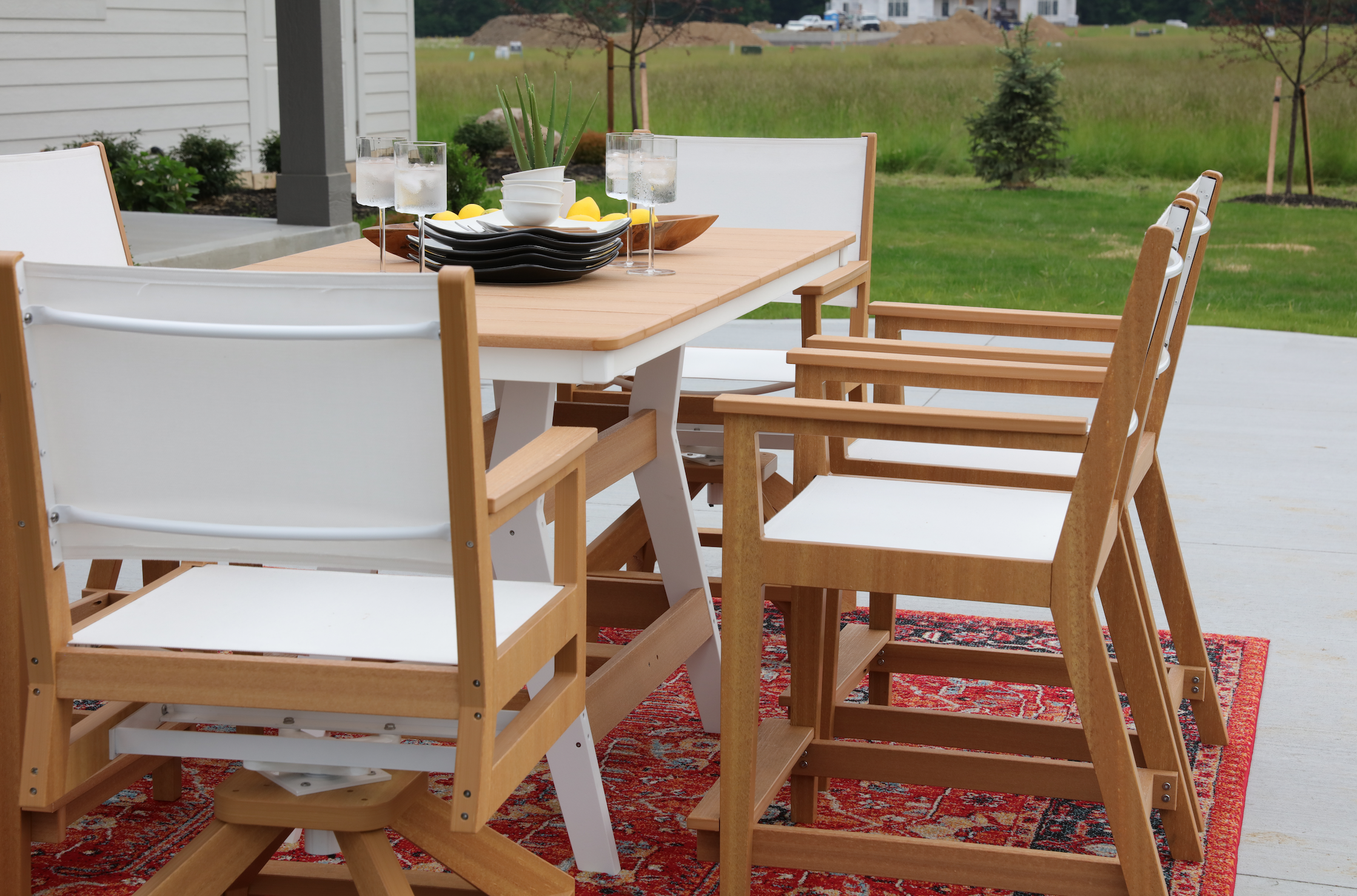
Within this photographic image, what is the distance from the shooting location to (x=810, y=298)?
8.64ft

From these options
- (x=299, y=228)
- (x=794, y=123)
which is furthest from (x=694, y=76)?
(x=299, y=228)

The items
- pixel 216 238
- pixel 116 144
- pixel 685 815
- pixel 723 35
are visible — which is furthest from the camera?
pixel 723 35

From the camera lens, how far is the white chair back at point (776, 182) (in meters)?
3.76

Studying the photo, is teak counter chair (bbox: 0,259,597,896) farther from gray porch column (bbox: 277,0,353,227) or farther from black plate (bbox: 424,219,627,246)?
gray porch column (bbox: 277,0,353,227)

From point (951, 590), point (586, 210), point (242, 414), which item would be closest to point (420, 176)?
point (586, 210)

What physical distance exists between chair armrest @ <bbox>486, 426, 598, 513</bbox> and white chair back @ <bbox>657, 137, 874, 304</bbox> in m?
2.07

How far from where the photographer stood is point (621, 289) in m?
2.28

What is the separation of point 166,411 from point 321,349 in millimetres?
175

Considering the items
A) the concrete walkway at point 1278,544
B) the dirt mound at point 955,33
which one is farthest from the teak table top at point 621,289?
the dirt mound at point 955,33

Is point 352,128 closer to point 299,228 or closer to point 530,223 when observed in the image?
point 299,228

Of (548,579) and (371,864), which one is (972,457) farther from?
(371,864)

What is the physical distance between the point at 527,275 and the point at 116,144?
692 cm

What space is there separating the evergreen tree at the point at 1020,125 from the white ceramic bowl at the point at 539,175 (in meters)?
11.4

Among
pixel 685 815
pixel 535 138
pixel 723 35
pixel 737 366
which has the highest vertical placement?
pixel 723 35
